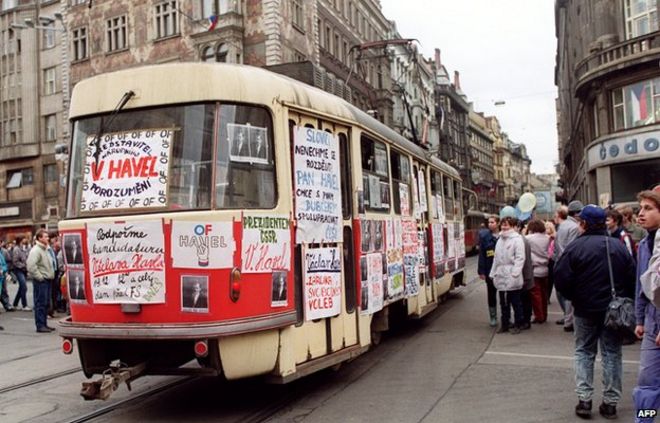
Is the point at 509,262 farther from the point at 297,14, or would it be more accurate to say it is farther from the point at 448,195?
the point at 297,14

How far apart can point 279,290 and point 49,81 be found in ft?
150

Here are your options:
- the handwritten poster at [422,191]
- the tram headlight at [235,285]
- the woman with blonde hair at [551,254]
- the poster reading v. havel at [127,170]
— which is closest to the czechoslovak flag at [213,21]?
the woman with blonde hair at [551,254]

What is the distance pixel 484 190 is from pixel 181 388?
98393 mm

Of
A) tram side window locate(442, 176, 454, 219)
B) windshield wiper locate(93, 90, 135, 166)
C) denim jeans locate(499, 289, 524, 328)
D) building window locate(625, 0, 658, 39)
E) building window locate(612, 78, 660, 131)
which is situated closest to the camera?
windshield wiper locate(93, 90, 135, 166)

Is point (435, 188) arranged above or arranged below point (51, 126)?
below

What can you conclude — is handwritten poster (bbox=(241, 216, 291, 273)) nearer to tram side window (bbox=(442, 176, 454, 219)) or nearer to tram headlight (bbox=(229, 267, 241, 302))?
tram headlight (bbox=(229, 267, 241, 302))

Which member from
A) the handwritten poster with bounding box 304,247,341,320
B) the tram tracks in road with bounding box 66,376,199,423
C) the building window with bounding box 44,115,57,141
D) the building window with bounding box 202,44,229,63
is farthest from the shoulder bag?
the building window with bounding box 44,115,57,141

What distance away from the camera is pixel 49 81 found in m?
46.3

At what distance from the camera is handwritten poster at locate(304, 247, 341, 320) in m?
6.40

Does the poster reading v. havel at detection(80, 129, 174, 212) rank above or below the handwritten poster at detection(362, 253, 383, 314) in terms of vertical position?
above

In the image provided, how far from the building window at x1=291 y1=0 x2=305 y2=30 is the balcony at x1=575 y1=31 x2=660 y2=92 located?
14.9 metres

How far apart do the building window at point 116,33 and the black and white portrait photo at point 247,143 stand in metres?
35.1

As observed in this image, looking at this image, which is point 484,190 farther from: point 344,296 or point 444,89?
point 344,296

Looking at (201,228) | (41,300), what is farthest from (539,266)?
(41,300)
